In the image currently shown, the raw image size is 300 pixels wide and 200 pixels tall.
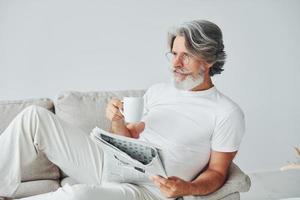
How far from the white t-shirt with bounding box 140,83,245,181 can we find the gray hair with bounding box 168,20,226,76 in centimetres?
16

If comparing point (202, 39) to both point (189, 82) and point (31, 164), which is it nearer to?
point (189, 82)

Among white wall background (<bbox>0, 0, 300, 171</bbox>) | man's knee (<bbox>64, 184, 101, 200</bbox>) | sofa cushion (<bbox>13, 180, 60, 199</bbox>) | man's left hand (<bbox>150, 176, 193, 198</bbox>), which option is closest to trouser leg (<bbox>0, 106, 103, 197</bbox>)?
sofa cushion (<bbox>13, 180, 60, 199</bbox>)

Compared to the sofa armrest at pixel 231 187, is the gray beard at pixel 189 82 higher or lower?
higher

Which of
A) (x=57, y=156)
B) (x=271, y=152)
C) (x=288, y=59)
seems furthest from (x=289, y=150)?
(x=57, y=156)

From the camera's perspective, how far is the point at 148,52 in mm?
3035

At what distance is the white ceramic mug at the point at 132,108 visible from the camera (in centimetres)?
162

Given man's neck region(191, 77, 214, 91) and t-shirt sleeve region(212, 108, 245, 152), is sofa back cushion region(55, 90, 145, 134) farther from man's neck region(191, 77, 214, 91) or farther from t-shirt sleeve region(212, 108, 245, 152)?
t-shirt sleeve region(212, 108, 245, 152)

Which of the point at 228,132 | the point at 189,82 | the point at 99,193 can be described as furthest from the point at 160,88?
the point at 99,193

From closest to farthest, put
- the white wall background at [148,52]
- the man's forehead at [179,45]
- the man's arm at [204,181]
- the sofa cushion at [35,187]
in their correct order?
the man's arm at [204,181] → the man's forehead at [179,45] → the sofa cushion at [35,187] → the white wall background at [148,52]

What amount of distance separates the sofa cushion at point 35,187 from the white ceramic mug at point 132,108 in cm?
66

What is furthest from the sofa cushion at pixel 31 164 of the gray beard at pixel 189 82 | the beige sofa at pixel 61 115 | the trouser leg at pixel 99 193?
the gray beard at pixel 189 82

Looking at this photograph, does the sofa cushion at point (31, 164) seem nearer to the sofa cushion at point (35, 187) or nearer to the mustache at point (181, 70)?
the sofa cushion at point (35, 187)

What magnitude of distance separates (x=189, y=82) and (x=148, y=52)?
118 cm

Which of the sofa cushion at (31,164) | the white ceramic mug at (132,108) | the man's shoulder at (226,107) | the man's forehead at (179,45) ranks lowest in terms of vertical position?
the sofa cushion at (31,164)
